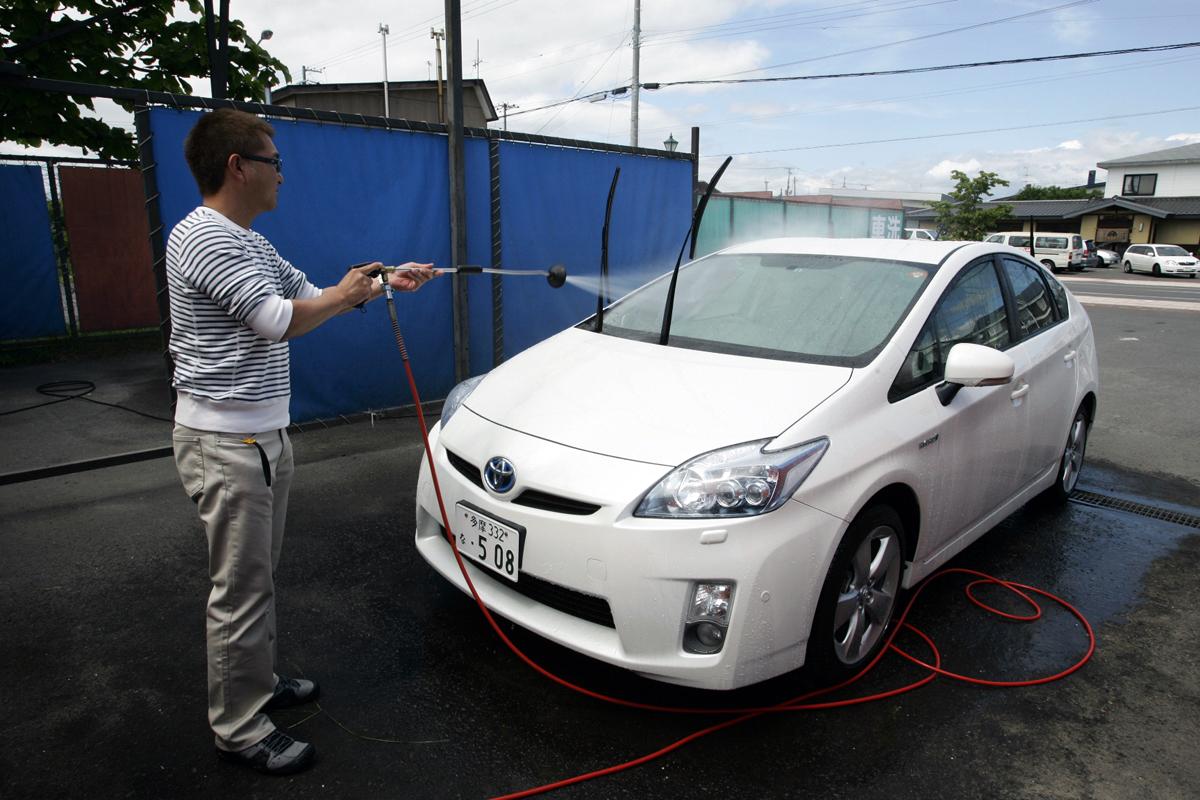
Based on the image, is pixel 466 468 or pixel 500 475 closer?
pixel 500 475

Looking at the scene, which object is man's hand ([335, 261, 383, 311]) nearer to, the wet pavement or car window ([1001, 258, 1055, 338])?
the wet pavement

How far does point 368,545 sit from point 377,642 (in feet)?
3.21

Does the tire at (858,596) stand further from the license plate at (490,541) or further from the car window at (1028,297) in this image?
the car window at (1028,297)

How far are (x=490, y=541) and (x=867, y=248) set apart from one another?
7.49ft

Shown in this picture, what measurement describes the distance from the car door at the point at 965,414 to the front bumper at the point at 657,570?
76 cm

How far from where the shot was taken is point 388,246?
6348 millimetres

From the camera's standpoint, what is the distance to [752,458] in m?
2.39

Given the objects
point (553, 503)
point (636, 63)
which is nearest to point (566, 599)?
point (553, 503)

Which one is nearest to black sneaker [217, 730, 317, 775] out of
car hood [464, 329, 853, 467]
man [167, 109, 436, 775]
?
man [167, 109, 436, 775]

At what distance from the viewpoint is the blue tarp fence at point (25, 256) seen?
880 centimetres

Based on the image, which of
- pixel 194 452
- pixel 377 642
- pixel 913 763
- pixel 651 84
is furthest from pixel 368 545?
pixel 651 84

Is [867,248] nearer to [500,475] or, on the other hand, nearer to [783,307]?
[783,307]

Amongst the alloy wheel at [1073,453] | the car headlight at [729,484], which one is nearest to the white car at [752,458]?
the car headlight at [729,484]

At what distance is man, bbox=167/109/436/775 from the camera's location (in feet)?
6.87
